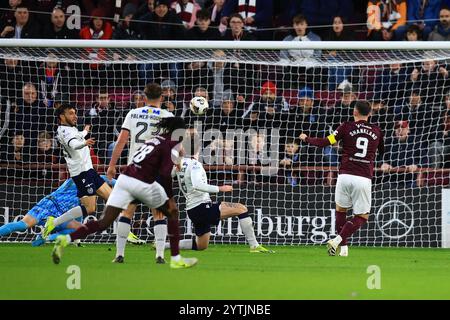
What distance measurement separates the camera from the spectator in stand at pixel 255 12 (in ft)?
62.7

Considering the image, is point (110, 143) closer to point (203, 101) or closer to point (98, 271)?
point (203, 101)

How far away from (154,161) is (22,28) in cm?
824

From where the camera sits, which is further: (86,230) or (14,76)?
(14,76)

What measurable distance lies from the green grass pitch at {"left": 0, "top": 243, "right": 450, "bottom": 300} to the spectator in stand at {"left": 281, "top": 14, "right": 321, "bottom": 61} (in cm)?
355

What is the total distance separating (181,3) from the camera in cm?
1967

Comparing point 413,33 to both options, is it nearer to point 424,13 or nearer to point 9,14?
point 424,13

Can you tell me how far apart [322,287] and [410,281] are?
4.29ft

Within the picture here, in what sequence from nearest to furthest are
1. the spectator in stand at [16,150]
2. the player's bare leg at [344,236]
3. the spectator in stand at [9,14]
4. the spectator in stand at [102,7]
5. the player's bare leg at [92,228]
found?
the player's bare leg at [92,228], the player's bare leg at [344,236], the spectator in stand at [16,150], the spectator in stand at [9,14], the spectator in stand at [102,7]

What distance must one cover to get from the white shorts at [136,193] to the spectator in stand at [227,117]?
6.17 m

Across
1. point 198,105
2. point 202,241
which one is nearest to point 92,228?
point 198,105

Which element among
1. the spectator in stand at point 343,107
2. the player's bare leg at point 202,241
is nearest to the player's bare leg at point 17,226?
the player's bare leg at point 202,241

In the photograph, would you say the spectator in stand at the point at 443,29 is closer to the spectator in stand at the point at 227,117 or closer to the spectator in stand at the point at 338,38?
the spectator in stand at the point at 338,38

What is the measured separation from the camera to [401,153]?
17.7m

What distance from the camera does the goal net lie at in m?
17.1
